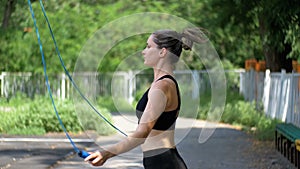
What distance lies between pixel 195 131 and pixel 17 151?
24.4 feet

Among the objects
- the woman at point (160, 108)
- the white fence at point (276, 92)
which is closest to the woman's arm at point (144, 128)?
the woman at point (160, 108)

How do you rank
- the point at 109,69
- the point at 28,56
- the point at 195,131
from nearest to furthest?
the point at 195,131
the point at 28,56
the point at 109,69

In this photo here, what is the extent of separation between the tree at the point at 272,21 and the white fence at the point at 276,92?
0.61 meters

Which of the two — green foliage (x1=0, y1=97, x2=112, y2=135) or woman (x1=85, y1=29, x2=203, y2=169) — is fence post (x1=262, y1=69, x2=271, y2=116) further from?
woman (x1=85, y1=29, x2=203, y2=169)

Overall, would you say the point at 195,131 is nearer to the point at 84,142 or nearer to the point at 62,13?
the point at 84,142

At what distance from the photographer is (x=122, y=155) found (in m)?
14.0

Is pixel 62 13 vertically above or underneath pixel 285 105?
above

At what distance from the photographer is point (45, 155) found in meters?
13.6

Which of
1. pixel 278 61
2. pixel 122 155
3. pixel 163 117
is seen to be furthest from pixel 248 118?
pixel 163 117

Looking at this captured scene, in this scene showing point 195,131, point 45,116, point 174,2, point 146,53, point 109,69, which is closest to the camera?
→ point 146,53

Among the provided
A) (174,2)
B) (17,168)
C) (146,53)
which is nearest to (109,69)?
(174,2)

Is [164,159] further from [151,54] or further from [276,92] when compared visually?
[276,92]

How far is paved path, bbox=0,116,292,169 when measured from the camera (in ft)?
40.1

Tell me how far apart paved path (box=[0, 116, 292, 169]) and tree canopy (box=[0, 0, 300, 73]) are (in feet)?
9.25
